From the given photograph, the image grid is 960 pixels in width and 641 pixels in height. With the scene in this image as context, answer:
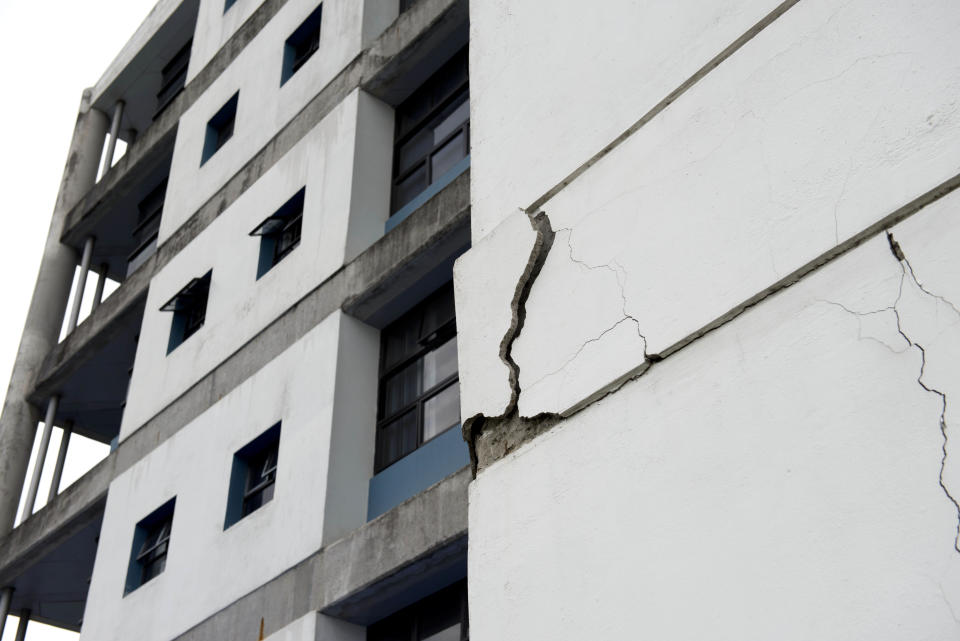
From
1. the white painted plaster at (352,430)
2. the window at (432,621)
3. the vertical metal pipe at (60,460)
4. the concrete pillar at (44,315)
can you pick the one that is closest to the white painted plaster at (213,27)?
the concrete pillar at (44,315)

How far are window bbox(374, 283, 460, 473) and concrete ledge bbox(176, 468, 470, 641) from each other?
3.40 feet

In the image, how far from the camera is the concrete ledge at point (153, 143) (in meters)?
15.6

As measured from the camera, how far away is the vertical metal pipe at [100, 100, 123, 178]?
19266mm

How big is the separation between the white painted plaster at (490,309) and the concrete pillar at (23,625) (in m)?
14.0

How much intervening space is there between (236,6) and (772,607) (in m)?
15.5

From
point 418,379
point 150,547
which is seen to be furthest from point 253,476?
point 418,379

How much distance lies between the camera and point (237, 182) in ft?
45.3

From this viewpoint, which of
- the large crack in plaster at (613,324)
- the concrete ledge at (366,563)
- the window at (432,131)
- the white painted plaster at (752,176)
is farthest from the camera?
the window at (432,131)

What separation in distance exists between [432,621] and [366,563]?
718 millimetres

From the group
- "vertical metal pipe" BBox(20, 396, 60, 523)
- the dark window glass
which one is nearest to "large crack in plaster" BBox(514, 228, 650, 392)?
the dark window glass

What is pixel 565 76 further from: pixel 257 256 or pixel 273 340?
pixel 257 256

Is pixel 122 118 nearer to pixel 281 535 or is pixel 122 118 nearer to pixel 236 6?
pixel 236 6

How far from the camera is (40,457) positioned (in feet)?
54.7

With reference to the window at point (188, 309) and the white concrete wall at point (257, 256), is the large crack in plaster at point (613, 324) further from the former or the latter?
the window at point (188, 309)
